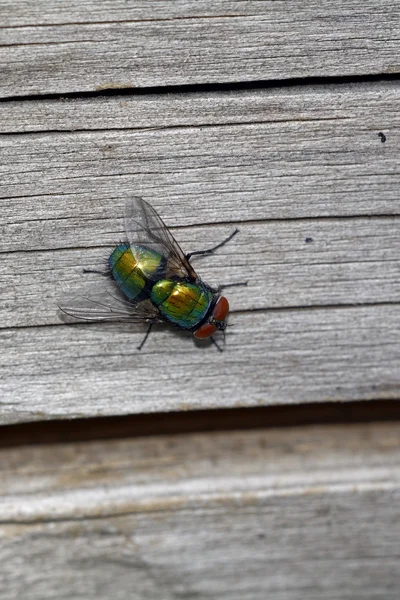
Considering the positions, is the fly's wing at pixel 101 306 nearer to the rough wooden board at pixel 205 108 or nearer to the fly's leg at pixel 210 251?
the fly's leg at pixel 210 251

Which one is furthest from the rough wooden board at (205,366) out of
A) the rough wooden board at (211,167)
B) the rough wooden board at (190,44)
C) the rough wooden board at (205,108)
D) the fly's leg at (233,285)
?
the rough wooden board at (190,44)

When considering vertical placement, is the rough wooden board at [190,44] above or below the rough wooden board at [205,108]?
above

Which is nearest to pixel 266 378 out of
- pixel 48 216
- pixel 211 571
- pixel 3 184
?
pixel 211 571

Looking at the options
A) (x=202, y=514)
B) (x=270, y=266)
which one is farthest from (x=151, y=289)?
(x=202, y=514)

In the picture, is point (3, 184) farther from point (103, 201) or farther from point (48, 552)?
point (48, 552)

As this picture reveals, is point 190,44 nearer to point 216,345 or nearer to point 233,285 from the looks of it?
point 233,285

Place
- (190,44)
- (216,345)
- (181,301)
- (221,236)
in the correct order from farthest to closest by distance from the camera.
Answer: (181,301) < (216,345) < (221,236) < (190,44)
